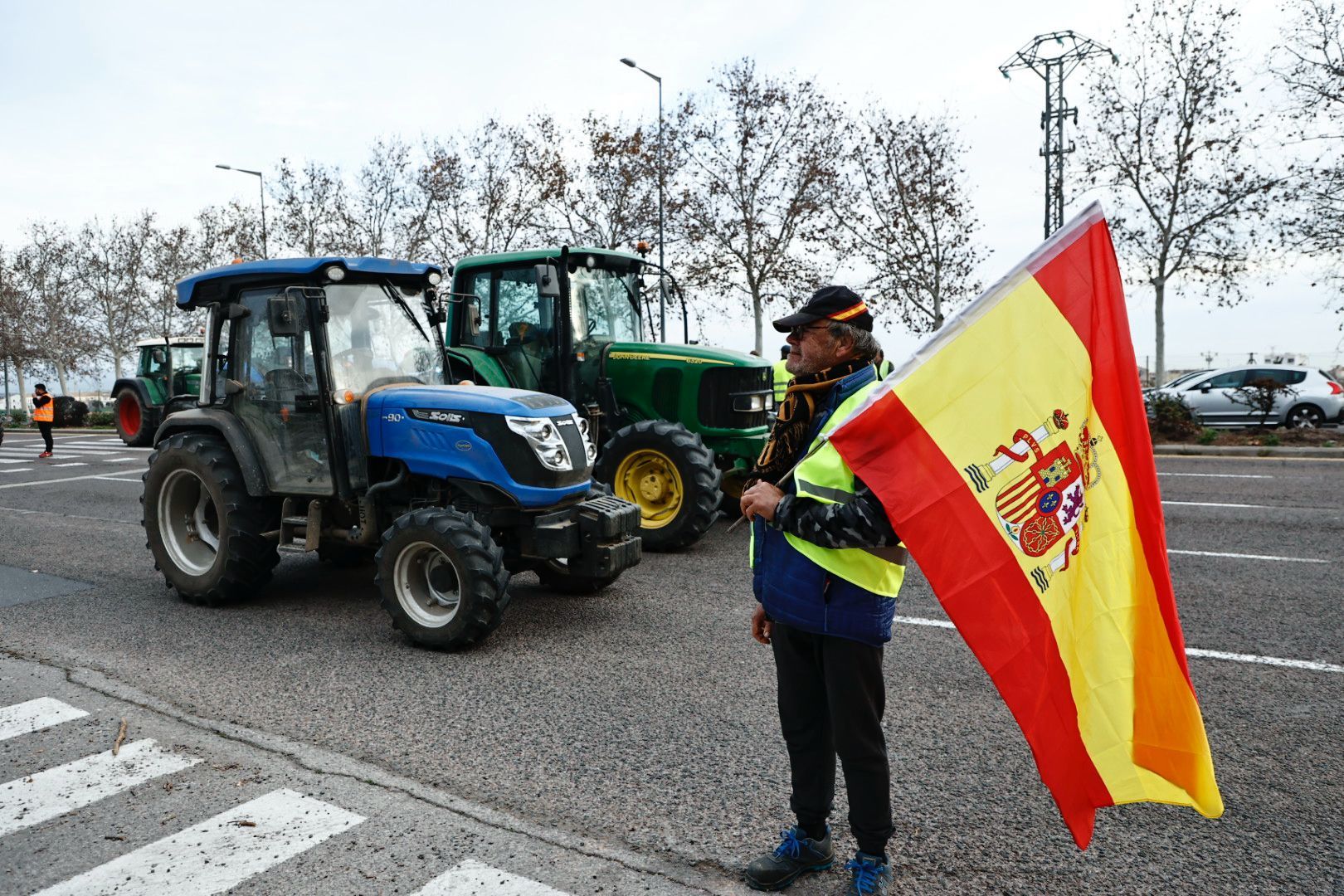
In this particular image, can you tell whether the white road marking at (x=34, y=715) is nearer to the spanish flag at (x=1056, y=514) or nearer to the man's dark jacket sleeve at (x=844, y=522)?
the man's dark jacket sleeve at (x=844, y=522)

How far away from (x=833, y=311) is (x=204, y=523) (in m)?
6.21

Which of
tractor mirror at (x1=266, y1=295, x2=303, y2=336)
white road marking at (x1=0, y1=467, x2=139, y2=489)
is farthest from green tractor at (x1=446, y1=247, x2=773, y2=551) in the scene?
white road marking at (x1=0, y1=467, x2=139, y2=489)

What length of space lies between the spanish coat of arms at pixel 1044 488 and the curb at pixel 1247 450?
56.3ft

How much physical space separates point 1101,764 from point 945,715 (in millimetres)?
1931

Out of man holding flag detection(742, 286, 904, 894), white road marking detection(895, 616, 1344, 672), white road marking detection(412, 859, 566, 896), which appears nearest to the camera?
man holding flag detection(742, 286, 904, 894)

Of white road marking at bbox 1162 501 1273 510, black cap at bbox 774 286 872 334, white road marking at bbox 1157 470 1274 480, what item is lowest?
white road marking at bbox 1162 501 1273 510

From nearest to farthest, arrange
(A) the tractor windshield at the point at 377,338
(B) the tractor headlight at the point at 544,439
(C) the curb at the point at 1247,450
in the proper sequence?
(B) the tractor headlight at the point at 544,439, (A) the tractor windshield at the point at 377,338, (C) the curb at the point at 1247,450

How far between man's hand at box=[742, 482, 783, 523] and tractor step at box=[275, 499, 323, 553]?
4583mm

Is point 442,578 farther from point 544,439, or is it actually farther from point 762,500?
point 762,500

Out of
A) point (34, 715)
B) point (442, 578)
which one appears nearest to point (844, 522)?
point (442, 578)

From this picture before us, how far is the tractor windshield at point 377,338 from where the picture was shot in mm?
6664

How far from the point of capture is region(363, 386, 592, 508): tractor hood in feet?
20.6

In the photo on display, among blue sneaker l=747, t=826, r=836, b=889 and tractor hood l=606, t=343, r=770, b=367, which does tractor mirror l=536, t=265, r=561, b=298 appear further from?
blue sneaker l=747, t=826, r=836, b=889

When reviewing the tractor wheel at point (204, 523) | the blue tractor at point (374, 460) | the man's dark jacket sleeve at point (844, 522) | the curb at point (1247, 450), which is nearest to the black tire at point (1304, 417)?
the curb at point (1247, 450)
